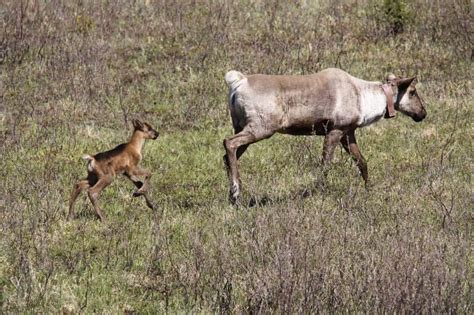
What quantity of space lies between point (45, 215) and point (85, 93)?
20.2 feet

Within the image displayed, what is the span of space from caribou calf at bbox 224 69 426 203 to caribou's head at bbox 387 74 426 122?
0.54 m

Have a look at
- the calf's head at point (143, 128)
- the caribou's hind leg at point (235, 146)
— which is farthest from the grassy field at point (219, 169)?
the calf's head at point (143, 128)

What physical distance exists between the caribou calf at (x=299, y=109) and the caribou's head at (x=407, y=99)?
54 cm

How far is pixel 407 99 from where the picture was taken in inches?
508

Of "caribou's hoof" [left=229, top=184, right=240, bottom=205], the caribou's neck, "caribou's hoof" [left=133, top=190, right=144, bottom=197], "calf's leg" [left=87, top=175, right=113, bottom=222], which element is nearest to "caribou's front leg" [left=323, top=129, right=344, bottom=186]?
the caribou's neck

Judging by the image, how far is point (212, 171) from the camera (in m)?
12.5

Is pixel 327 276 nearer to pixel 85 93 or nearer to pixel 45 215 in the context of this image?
pixel 45 215

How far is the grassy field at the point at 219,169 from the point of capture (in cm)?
761

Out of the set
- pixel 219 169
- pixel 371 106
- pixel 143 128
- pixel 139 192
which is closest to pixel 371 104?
pixel 371 106

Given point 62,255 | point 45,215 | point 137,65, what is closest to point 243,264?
point 62,255

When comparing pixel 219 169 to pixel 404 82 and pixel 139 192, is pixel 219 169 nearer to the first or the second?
pixel 139 192

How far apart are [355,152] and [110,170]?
3369 millimetres

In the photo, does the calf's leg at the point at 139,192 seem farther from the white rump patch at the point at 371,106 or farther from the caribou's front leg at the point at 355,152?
the white rump patch at the point at 371,106

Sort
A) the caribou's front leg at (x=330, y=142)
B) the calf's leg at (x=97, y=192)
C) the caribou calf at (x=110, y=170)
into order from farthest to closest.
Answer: the caribou's front leg at (x=330, y=142), the caribou calf at (x=110, y=170), the calf's leg at (x=97, y=192)
